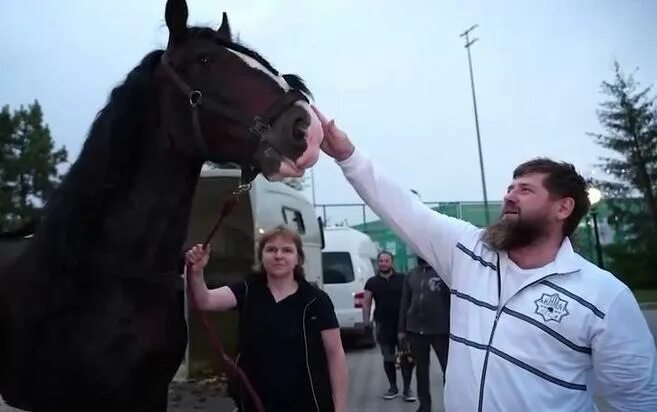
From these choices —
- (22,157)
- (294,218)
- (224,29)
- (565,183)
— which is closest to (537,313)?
(565,183)

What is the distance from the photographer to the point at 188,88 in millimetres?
2965

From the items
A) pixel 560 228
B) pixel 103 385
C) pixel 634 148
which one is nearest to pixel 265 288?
pixel 103 385

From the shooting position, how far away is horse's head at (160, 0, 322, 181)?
106 inches

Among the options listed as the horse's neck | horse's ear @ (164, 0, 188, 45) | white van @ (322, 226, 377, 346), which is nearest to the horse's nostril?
the horse's neck

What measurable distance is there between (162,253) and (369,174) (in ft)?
3.32

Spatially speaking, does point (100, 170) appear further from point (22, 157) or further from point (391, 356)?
point (22, 157)

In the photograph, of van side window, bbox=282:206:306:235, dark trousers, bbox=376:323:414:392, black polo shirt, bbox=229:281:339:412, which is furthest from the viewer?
van side window, bbox=282:206:306:235

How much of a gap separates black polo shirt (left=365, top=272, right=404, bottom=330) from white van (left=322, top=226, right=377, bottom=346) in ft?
12.6

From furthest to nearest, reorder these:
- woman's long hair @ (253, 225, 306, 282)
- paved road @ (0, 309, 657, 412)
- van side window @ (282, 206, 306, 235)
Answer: van side window @ (282, 206, 306, 235)
paved road @ (0, 309, 657, 412)
woman's long hair @ (253, 225, 306, 282)

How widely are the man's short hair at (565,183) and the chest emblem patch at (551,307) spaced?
387 mm

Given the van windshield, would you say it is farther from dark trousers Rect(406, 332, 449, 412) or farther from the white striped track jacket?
the white striped track jacket

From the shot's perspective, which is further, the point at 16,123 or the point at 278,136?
the point at 16,123

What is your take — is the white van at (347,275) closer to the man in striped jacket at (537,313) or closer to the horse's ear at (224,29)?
the horse's ear at (224,29)

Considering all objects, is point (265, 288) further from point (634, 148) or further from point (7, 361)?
point (634, 148)
